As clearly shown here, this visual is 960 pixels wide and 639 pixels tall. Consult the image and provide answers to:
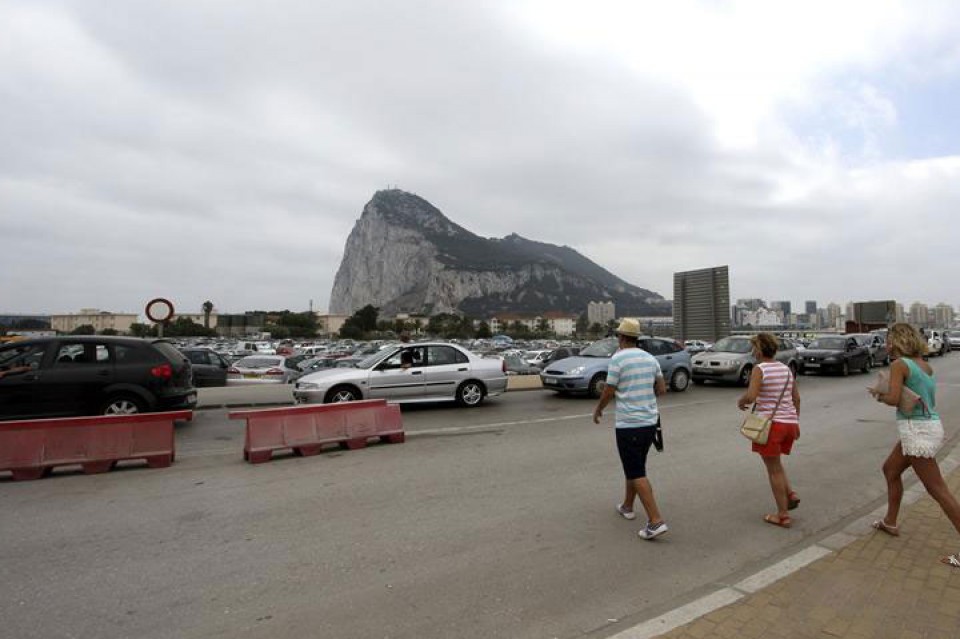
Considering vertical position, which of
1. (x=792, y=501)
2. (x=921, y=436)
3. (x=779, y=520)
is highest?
(x=921, y=436)

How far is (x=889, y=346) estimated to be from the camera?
4.43 meters

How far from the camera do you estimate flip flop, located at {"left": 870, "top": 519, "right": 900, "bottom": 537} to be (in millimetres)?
4460

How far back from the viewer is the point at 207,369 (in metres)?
18.4

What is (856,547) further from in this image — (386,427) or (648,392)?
(386,427)

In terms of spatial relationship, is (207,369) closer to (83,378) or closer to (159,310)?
(159,310)

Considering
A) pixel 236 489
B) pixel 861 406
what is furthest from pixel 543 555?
pixel 861 406

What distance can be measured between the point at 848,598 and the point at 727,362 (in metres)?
13.9

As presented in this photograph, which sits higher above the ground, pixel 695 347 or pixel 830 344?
pixel 830 344

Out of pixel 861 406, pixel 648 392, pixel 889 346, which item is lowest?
pixel 861 406

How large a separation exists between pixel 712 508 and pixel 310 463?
16.1 ft

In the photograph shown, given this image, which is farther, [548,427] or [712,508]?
[548,427]

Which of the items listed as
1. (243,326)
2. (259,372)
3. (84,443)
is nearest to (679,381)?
(84,443)

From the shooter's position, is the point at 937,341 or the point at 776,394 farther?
the point at 937,341

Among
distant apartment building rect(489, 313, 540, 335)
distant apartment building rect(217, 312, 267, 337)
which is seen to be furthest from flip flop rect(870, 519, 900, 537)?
distant apartment building rect(489, 313, 540, 335)
